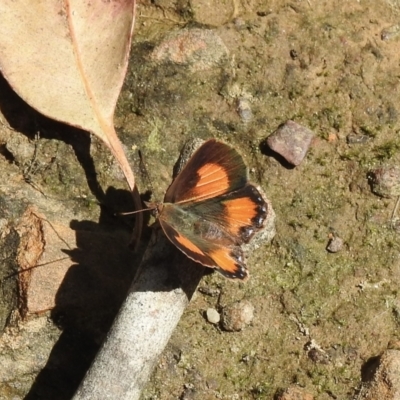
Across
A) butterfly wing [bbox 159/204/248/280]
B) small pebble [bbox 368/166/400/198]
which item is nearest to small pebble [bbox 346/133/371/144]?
small pebble [bbox 368/166/400/198]

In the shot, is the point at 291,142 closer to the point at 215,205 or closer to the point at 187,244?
the point at 215,205

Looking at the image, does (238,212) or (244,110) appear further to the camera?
(244,110)

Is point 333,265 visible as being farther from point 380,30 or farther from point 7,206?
point 7,206

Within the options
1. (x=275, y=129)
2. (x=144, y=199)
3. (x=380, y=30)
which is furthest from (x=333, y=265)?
(x=380, y=30)

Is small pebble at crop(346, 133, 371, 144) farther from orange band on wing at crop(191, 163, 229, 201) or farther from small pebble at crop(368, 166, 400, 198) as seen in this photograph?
orange band on wing at crop(191, 163, 229, 201)

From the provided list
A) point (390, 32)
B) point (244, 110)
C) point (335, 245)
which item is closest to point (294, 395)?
point (335, 245)

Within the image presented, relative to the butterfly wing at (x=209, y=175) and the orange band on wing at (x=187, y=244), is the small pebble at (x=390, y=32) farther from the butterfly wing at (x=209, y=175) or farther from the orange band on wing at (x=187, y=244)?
the orange band on wing at (x=187, y=244)
